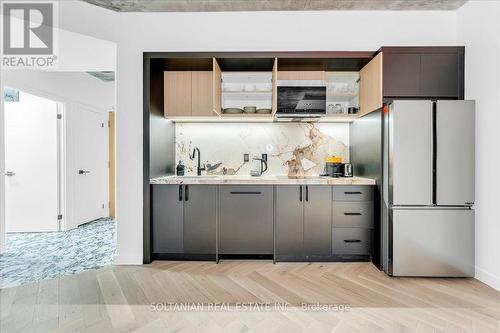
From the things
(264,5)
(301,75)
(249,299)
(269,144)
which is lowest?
(249,299)

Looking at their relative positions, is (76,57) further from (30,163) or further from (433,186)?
(433,186)

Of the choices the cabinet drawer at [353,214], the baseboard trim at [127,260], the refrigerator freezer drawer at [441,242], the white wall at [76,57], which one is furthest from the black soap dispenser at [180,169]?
the refrigerator freezer drawer at [441,242]

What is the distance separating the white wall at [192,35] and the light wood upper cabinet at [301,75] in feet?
1.01

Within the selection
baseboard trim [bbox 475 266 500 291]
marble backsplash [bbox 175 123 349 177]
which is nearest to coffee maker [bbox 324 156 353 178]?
marble backsplash [bbox 175 123 349 177]

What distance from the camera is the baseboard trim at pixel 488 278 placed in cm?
267

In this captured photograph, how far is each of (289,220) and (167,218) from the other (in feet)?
4.50

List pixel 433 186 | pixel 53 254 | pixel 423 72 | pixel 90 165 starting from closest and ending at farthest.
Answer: pixel 433 186
pixel 423 72
pixel 53 254
pixel 90 165

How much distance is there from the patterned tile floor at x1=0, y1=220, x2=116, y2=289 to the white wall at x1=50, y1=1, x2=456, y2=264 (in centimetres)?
49

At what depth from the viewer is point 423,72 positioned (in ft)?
9.98

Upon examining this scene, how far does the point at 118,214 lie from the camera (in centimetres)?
330

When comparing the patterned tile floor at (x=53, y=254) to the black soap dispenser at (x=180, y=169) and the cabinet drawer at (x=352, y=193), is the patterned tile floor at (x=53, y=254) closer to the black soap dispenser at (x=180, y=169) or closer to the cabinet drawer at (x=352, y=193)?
the black soap dispenser at (x=180, y=169)

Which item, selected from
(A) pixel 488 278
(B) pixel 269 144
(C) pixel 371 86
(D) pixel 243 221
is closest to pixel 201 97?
(B) pixel 269 144

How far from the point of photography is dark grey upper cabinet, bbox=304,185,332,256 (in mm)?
3268

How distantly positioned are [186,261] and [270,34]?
2.78m
